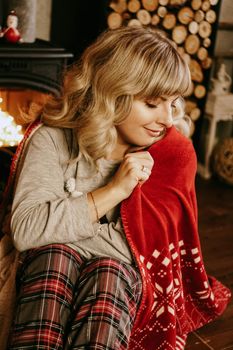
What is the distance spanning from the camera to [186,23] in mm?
3092

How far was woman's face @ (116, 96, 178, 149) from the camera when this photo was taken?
4.41ft

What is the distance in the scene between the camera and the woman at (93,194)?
3.92 ft

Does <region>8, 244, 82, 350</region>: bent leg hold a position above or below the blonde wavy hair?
below

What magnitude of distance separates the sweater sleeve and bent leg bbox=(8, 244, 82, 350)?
0.14ft

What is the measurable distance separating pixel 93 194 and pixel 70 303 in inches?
11.2

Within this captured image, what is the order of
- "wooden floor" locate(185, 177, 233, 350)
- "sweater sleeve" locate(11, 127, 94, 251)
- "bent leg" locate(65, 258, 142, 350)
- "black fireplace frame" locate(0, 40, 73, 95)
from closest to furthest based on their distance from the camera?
"bent leg" locate(65, 258, 142, 350) → "sweater sleeve" locate(11, 127, 94, 251) → "wooden floor" locate(185, 177, 233, 350) → "black fireplace frame" locate(0, 40, 73, 95)

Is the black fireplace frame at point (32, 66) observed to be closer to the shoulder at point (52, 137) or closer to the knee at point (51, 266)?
the shoulder at point (52, 137)

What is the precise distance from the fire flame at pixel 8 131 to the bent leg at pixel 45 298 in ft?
4.14

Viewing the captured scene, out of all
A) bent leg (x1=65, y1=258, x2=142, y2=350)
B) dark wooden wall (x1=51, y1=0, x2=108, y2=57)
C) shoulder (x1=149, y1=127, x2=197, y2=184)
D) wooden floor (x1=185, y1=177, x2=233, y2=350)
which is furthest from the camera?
dark wooden wall (x1=51, y1=0, x2=108, y2=57)

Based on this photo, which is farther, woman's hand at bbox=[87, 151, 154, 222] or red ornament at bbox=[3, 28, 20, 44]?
red ornament at bbox=[3, 28, 20, 44]

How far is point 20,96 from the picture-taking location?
8.05ft

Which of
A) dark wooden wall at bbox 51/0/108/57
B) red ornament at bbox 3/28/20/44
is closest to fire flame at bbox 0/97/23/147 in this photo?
red ornament at bbox 3/28/20/44

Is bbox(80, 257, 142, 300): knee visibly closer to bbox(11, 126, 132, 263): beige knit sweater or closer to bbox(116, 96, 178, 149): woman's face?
bbox(11, 126, 132, 263): beige knit sweater

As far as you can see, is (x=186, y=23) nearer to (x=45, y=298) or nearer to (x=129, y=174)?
(x=129, y=174)
